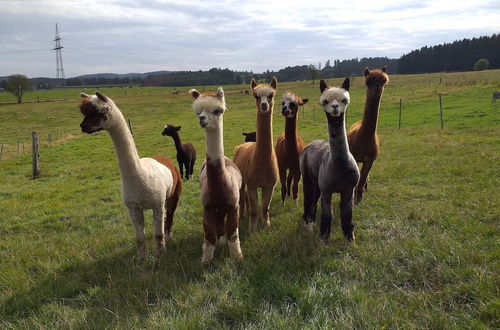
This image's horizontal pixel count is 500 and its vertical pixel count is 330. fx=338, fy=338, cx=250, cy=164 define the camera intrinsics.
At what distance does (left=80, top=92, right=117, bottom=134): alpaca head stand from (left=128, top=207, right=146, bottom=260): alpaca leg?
3.80ft

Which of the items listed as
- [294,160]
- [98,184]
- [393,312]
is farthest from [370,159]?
[98,184]

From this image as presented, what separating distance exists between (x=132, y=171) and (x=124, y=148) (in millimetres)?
300

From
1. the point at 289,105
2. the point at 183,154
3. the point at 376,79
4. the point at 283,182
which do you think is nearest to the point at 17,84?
the point at 183,154

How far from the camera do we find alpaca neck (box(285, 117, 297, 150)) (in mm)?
6168

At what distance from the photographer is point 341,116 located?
425 cm

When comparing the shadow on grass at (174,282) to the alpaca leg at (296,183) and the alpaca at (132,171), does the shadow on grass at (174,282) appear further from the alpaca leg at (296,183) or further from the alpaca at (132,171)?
the alpaca leg at (296,183)

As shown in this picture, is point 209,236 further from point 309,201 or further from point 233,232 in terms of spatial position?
point 309,201

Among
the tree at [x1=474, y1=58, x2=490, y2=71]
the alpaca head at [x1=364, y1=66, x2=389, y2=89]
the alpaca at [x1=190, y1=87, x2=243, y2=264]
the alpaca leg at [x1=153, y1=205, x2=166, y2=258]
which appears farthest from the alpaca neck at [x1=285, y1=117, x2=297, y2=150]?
the tree at [x1=474, y1=58, x2=490, y2=71]

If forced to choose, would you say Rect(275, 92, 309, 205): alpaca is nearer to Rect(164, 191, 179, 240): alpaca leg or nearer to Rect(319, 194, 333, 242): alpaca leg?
Rect(319, 194, 333, 242): alpaca leg

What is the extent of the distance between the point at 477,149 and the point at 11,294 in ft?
37.8

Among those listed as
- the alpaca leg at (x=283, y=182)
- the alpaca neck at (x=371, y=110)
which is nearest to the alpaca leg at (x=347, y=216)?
the alpaca leg at (x=283, y=182)

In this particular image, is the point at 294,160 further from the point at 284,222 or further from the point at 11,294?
the point at 11,294

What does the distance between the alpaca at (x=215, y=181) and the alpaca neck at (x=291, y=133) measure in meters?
1.95

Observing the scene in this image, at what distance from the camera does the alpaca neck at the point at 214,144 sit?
13.3 ft
